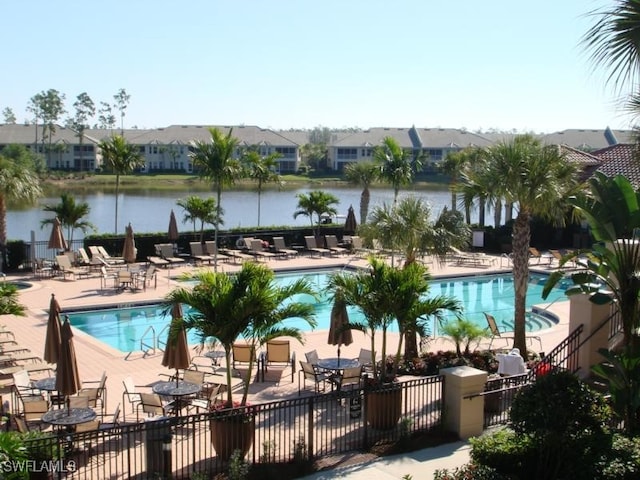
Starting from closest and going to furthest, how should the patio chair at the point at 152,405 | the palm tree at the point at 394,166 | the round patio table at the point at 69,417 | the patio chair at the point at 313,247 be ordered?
the round patio table at the point at 69,417 → the patio chair at the point at 152,405 → the patio chair at the point at 313,247 → the palm tree at the point at 394,166

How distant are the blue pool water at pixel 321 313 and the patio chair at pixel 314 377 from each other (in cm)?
218

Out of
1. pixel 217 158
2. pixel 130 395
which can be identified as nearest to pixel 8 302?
pixel 130 395

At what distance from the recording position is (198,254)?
96.3 ft

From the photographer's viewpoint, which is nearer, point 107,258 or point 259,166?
point 107,258

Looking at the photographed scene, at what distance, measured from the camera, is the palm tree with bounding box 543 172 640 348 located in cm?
1058

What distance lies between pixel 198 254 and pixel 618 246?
2058 centimetres

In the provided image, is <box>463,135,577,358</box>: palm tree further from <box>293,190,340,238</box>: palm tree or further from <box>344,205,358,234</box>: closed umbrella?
<box>293,190,340,238</box>: palm tree

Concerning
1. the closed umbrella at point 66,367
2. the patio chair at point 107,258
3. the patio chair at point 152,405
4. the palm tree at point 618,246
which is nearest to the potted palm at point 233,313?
the patio chair at point 152,405

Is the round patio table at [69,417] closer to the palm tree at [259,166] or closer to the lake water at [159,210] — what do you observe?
the palm tree at [259,166]

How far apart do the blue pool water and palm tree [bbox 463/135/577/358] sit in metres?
4.14

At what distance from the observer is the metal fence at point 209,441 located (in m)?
9.45

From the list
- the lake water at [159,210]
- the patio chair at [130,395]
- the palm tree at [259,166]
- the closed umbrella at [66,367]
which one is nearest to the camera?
the closed umbrella at [66,367]

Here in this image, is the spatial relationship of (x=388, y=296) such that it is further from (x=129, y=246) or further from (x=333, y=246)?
(x=333, y=246)

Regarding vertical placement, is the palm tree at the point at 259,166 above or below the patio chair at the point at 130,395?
above
